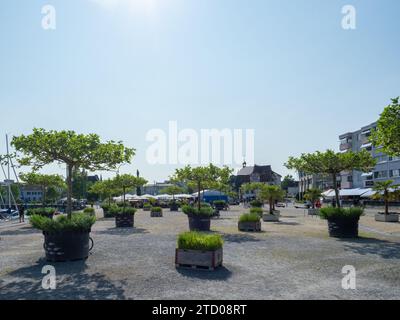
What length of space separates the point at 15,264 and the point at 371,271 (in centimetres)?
993

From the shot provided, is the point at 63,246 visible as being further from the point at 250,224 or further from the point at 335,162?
the point at 335,162

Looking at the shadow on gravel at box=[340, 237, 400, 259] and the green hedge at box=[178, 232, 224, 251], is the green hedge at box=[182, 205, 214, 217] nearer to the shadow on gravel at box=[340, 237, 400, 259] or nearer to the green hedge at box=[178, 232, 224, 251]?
the shadow on gravel at box=[340, 237, 400, 259]

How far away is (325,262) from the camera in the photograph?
10.7 metres

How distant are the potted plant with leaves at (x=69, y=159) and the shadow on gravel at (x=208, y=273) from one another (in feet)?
11.4

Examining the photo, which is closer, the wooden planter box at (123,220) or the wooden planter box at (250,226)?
the wooden planter box at (250,226)

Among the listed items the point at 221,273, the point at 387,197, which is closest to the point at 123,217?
the point at 221,273

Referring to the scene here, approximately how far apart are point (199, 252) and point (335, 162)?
11460 millimetres

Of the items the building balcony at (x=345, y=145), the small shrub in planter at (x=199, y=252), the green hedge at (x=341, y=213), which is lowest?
the small shrub in planter at (x=199, y=252)

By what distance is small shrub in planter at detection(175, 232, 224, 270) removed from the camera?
31.9 feet

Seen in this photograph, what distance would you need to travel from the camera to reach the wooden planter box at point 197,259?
9688 millimetres

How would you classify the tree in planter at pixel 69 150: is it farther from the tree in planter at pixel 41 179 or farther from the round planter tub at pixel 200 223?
the tree in planter at pixel 41 179

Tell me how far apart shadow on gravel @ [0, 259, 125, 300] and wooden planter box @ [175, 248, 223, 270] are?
2.16 m

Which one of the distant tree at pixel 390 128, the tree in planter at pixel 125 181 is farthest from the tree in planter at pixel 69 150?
the tree in planter at pixel 125 181
